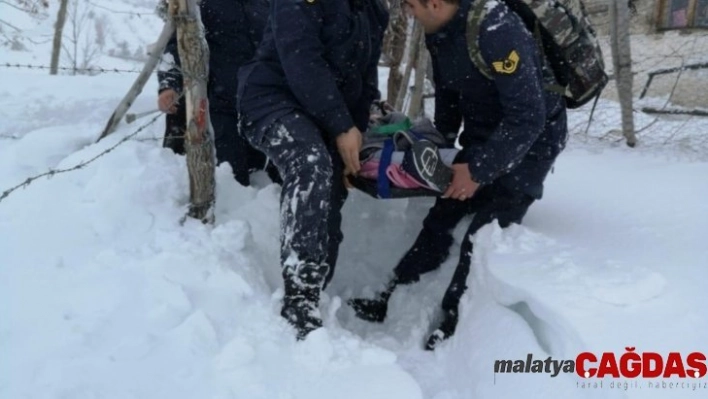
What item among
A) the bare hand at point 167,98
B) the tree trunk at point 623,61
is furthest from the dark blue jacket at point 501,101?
the tree trunk at point 623,61

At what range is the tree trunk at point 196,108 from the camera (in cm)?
265

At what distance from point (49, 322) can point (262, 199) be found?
52.8 inches

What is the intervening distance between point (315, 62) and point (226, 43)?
4.75ft

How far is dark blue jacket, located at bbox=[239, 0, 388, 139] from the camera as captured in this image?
Result: 2256 mm

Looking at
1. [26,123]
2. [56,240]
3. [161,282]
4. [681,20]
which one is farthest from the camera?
[681,20]

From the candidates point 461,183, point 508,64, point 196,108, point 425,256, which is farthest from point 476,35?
point 196,108

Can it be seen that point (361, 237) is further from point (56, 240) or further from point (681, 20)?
point (681, 20)

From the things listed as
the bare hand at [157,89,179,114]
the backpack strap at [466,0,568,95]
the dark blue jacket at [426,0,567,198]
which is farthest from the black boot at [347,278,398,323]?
the bare hand at [157,89,179,114]

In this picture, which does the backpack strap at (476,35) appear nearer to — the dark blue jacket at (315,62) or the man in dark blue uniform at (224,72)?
the dark blue jacket at (315,62)

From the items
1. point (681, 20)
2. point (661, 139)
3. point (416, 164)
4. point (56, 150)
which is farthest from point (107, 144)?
point (681, 20)

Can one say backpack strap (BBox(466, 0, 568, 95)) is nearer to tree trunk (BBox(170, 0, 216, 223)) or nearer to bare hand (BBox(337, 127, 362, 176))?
bare hand (BBox(337, 127, 362, 176))

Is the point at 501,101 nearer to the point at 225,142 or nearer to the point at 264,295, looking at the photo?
the point at 264,295

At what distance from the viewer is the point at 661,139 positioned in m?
5.67

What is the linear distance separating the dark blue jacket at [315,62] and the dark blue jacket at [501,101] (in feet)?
1.14
